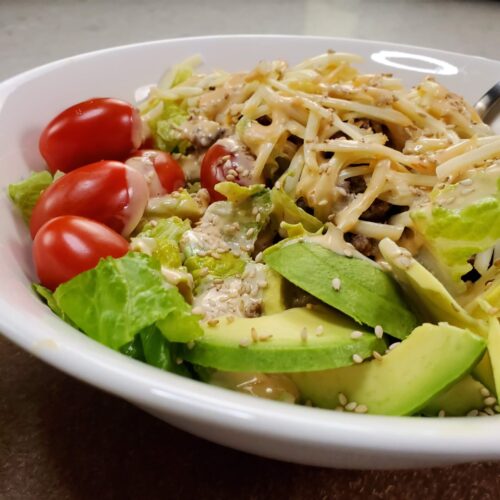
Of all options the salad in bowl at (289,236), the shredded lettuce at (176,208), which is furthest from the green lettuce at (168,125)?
the shredded lettuce at (176,208)

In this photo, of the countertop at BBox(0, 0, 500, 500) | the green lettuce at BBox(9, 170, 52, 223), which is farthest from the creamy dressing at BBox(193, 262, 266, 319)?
Answer: the green lettuce at BBox(9, 170, 52, 223)

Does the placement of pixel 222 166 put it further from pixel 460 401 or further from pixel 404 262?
pixel 460 401

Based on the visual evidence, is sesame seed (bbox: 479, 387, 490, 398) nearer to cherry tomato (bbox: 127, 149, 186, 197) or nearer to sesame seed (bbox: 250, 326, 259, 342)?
sesame seed (bbox: 250, 326, 259, 342)

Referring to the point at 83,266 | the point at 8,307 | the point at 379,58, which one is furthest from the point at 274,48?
the point at 8,307

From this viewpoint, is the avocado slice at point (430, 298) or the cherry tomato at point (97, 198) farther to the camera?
the cherry tomato at point (97, 198)

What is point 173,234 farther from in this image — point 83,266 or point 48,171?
point 48,171

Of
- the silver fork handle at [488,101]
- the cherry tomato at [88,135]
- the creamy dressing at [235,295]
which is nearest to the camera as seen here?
the creamy dressing at [235,295]

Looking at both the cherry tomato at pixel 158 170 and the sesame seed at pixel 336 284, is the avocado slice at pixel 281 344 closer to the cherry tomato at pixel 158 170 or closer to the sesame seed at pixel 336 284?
the sesame seed at pixel 336 284
